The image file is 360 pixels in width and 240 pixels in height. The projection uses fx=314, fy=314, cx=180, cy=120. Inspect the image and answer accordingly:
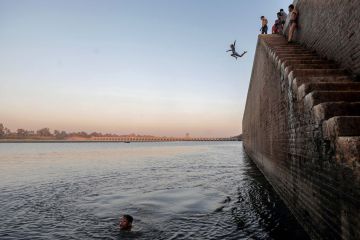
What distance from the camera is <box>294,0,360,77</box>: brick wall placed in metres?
7.09

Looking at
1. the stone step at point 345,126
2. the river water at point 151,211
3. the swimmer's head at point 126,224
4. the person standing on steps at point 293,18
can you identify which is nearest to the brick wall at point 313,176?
the stone step at point 345,126

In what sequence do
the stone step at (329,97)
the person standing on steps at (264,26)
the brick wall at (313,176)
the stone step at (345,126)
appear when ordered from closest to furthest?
the brick wall at (313,176) → the stone step at (345,126) → the stone step at (329,97) → the person standing on steps at (264,26)

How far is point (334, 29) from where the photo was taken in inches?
329

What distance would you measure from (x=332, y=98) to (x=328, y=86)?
877 millimetres

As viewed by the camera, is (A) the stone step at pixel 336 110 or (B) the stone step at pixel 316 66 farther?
(B) the stone step at pixel 316 66

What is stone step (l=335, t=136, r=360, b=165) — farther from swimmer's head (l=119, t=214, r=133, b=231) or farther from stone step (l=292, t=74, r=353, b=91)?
swimmer's head (l=119, t=214, r=133, b=231)

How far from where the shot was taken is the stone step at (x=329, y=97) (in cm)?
579

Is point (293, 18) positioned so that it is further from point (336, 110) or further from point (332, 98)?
point (336, 110)

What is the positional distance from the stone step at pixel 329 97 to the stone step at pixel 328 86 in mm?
448

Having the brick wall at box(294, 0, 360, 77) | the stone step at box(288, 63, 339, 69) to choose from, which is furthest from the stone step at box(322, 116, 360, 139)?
the stone step at box(288, 63, 339, 69)

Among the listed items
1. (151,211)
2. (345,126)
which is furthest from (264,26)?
(345,126)

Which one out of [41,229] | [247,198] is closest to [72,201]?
[41,229]

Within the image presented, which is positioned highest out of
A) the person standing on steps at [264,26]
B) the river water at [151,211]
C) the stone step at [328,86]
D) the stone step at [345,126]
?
the person standing on steps at [264,26]

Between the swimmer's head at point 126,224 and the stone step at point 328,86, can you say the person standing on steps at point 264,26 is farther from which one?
the swimmer's head at point 126,224
